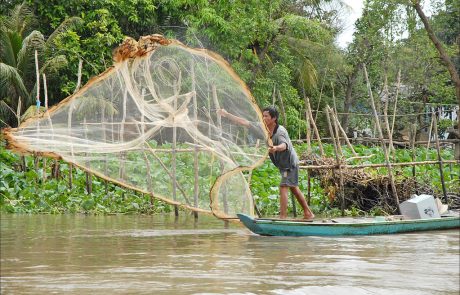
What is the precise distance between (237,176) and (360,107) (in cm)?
2091

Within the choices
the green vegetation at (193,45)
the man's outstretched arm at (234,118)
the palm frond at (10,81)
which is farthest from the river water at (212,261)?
the palm frond at (10,81)

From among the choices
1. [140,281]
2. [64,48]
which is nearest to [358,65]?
[64,48]

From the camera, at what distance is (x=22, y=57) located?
56.7 ft

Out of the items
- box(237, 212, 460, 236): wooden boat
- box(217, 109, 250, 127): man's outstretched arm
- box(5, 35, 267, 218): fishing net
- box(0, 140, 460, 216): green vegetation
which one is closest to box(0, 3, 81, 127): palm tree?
box(0, 140, 460, 216): green vegetation

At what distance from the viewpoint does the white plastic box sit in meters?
10.0

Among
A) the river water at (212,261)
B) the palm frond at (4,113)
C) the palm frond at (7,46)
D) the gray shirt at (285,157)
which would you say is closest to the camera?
the river water at (212,261)

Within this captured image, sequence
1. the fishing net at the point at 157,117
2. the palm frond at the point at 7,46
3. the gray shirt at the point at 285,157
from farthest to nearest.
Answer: the palm frond at the point at 7,46 < the gray shirt at the point at 285,157 < the fishing net at the point at 157,117

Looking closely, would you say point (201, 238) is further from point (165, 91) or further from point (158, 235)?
point (165, 91)

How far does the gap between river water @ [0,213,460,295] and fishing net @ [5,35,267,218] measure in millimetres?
731

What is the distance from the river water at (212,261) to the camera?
5500mm

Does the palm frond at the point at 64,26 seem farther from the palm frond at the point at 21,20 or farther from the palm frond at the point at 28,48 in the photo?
the palm frond at the point at 21,20

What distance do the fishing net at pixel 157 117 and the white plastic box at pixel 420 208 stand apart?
2146mm

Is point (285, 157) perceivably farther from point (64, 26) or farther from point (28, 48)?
point (64, 26)

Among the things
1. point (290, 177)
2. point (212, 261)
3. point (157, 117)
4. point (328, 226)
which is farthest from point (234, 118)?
point (212, 261)
